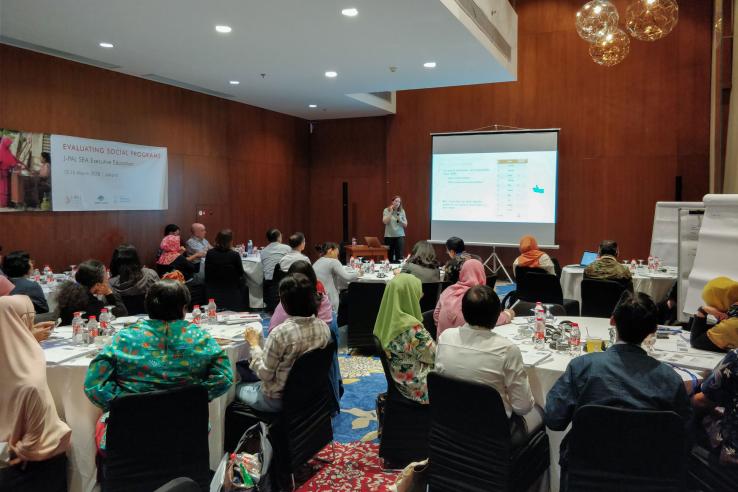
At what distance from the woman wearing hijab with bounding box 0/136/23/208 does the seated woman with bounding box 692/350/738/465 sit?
7307mm

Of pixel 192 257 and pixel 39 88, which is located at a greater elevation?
pixel 39 88

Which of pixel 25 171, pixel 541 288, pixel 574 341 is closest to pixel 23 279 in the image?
pixel 25 171

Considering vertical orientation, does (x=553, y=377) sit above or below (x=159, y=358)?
below

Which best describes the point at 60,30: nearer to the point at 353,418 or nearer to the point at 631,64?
the point at 353,418

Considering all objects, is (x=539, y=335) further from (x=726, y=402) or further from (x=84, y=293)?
(x=84, y=293)

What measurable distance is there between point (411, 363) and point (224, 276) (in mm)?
4311

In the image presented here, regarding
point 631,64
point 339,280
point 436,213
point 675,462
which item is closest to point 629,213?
point 631,64

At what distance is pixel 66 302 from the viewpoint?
3.97 meters

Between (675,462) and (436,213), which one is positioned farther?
(436,213)

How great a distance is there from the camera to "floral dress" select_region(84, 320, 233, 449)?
7.93ft

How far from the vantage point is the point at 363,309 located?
5715 millimetres

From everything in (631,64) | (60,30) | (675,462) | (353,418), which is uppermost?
(631,64)

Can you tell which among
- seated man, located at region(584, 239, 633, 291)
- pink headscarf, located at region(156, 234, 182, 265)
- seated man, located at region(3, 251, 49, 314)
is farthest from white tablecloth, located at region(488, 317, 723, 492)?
pink headscarf, located at region(156, 234, 182, 265)

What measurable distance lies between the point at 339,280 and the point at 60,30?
396 centimetres
